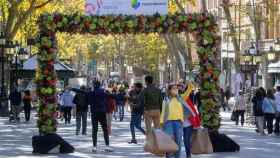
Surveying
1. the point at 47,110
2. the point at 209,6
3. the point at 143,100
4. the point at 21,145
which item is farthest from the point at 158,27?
the point at 209,6

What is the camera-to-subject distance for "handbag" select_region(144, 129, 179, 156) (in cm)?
1677

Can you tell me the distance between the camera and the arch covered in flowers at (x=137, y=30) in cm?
2169

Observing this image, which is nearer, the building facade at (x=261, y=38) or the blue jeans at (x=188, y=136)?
the blue jeans at (x=188, y=136)

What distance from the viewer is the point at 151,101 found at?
69.8 feet

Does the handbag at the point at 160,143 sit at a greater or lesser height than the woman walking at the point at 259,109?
lesser

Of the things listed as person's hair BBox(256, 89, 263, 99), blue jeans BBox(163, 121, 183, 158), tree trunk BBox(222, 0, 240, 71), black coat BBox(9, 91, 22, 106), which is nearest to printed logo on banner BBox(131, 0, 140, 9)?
blue jeans BBox(163, 121, 183, 158)

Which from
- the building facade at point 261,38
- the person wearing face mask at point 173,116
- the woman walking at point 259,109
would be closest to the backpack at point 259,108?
the woman walking at point 259,109

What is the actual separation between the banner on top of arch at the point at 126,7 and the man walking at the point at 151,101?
90.5 inches

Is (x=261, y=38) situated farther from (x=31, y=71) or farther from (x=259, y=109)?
(x=259, y=109)

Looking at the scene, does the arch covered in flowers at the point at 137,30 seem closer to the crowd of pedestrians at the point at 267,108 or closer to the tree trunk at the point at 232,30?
the crowd of pedestrians at the point at 267,108

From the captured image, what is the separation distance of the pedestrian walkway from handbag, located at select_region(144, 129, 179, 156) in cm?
350

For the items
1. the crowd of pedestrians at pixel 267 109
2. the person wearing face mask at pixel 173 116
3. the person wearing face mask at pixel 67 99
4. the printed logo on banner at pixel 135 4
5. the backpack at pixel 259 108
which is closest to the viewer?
the person wearing face mask at pixel 173 116

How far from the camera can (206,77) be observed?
21.8 m

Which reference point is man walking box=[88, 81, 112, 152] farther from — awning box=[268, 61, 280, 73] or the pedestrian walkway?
awning box=[268, 61, 280, 73]
